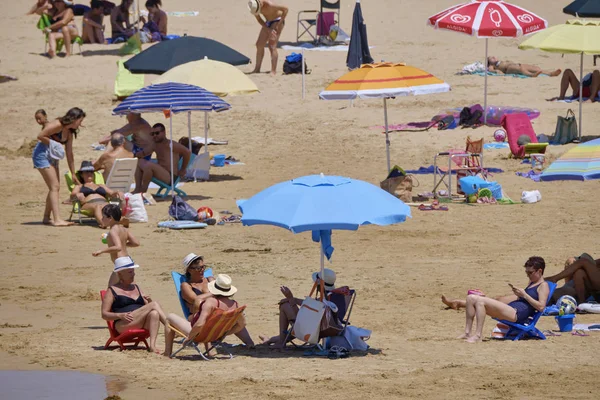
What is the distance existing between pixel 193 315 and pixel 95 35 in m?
19.0

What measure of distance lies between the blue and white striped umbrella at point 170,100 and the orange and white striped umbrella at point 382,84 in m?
1.65

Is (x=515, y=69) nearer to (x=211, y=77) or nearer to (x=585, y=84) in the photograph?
(x=585, y=84)

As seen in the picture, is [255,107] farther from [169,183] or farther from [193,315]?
[193,315]

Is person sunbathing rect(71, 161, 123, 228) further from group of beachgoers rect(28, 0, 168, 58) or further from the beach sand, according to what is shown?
group of beachgoers rect(28, 0, 168, 58)

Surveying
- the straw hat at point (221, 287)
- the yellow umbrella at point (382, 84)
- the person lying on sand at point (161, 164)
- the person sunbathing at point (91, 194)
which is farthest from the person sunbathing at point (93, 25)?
the straw hat at point (221, 287)

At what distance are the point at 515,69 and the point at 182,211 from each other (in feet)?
36.6

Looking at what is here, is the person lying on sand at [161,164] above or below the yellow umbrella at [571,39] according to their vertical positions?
below

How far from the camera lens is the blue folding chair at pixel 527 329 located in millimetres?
9688

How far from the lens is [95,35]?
2725cm

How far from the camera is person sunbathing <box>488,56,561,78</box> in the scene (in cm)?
2415

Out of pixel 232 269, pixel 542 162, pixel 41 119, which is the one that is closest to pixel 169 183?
pixel 41 119

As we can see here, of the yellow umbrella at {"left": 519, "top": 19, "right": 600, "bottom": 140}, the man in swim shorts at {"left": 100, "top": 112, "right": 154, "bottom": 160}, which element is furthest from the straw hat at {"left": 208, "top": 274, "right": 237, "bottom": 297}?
the yellow umbrella at {"left": 519, "top": 19, "right": 600, "bottom": 140}

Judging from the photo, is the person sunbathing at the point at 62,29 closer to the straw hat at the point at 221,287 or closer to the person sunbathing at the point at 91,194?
the person sunbathing at the point at 91,194

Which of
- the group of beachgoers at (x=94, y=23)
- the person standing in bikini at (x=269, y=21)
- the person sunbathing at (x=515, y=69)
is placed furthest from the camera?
the group of beachgoers at (x=94, y=23)
